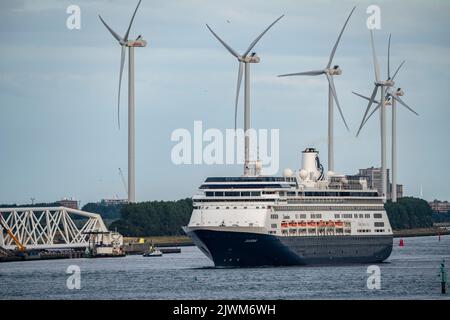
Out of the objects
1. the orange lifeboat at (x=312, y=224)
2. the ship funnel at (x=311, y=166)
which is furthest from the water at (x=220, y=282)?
the ship funnel at (x=311, y=166)

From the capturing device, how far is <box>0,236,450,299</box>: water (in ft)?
396

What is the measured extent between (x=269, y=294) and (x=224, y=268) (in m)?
40.8

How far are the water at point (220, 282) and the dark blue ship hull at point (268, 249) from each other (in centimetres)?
213

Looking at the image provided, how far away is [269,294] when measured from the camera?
119938mm

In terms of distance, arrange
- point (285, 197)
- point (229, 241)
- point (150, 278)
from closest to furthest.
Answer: point (150, 278), point (229, 241), point (285, 197)

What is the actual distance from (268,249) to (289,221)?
7727mm

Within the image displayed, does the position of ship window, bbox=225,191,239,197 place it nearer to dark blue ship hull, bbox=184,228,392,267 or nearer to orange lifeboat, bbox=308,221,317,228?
dark blue ship hull, bbox=184,228,392,267

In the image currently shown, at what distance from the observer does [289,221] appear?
16650 centimetres

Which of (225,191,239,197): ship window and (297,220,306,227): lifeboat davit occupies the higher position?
(225,191,239,197): ship window

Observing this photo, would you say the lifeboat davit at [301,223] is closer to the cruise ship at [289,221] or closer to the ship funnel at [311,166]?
the cruise ship at [289,221]

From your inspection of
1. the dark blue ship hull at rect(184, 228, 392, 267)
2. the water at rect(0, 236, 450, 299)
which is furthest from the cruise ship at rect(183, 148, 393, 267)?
the water at rect(0, 236, 450, 299)

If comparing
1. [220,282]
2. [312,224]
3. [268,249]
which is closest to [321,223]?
[312,224]
